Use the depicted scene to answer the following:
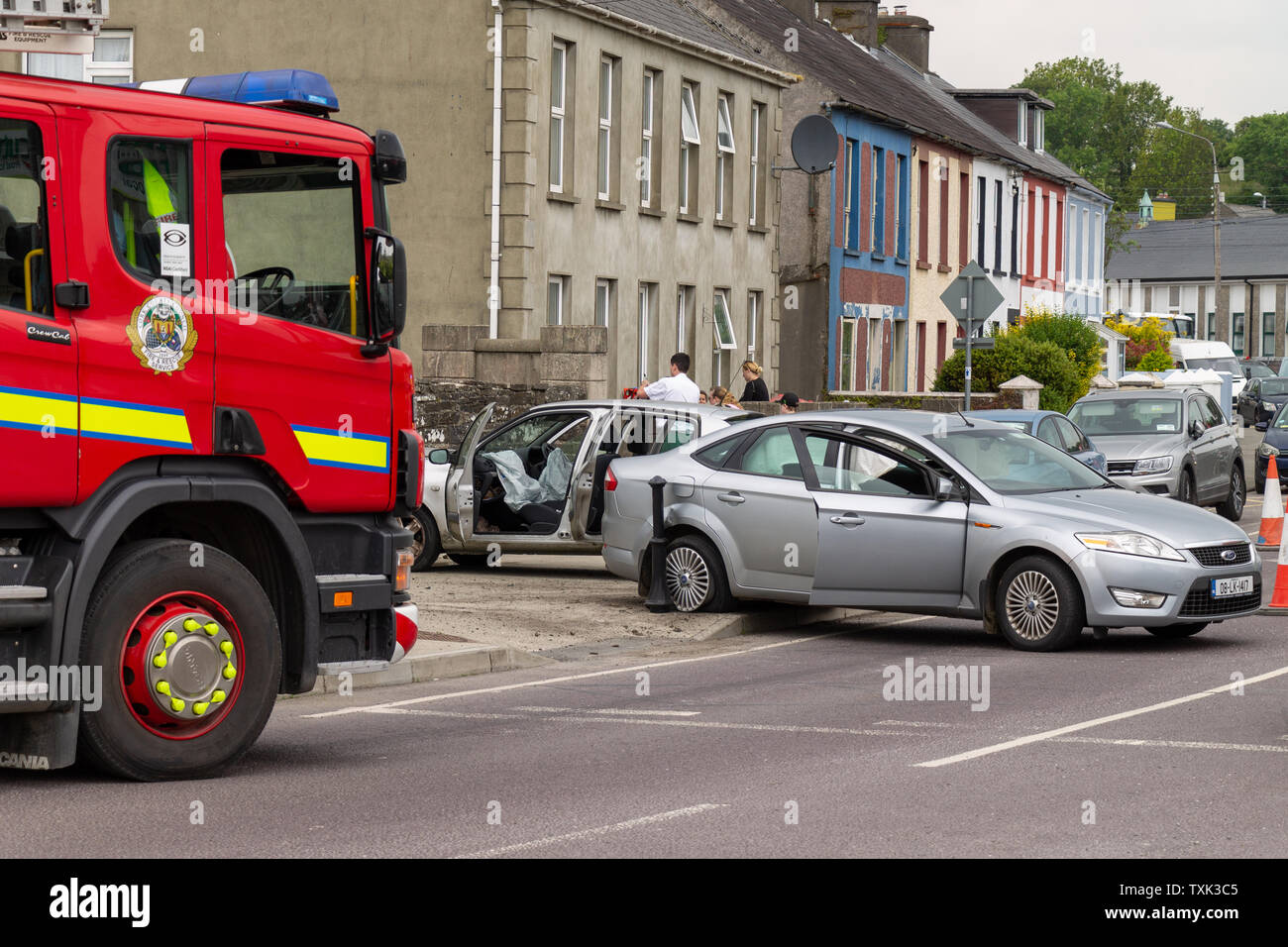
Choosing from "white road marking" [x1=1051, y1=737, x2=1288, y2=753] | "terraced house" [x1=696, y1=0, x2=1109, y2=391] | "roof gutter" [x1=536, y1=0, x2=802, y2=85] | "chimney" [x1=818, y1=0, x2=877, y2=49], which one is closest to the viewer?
"white road marking" [x1=1051, y1=737, x2=1288, y2=753]

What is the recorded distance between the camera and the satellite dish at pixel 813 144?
37.2 m

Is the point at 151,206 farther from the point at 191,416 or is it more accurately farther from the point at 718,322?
the point at 718,322

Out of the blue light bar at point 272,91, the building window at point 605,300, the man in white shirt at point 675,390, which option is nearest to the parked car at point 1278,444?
the building window at point 605,300

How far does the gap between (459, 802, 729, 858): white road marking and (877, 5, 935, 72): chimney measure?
54646mm

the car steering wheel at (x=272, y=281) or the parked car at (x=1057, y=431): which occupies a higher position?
the car steering wheel at (x=272, y=281)

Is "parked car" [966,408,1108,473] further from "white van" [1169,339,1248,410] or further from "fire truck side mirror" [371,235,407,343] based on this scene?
"white van" [1169,339,1248,410]

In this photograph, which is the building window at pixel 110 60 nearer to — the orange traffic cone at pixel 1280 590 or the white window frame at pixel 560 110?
the white window frame at pixel 560 110

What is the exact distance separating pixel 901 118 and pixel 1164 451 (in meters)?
20.9

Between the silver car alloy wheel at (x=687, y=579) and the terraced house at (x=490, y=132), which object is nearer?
the silver car alloy wheel at (x=687, y=579)

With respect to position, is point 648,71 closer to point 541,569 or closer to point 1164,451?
point 1164,451

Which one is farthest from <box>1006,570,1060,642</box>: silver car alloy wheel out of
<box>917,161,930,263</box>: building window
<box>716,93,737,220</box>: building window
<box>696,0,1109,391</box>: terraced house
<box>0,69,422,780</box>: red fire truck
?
<box>917,161,930,263</box>: building window

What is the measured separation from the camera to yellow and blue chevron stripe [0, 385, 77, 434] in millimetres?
8102

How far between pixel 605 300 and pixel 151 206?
73.2ft

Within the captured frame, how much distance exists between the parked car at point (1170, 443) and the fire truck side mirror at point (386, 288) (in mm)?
17732
